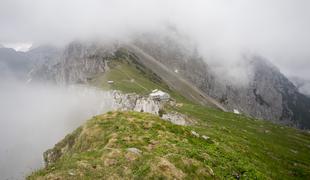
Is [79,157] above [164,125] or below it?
below

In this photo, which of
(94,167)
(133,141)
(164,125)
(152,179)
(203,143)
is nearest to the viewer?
(152,179)

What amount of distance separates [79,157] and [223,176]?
14.4 meters

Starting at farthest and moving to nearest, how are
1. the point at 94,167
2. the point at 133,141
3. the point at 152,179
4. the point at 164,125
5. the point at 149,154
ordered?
the point at 164,125
the point at 133,141
the point at 149,154
the point at 94,167
the point at 152,179

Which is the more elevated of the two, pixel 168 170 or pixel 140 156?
pixel 140 156

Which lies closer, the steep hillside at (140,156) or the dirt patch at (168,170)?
the dirt patch at (168,170)

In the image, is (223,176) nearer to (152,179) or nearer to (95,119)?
(152,179)

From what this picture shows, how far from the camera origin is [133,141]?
123 feet

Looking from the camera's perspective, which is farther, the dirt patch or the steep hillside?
the steep hillside

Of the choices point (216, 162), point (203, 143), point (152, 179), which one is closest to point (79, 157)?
point (152, 179)

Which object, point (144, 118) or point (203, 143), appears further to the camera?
point (144, 118)

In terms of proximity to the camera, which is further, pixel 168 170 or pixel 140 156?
pixel 140 156

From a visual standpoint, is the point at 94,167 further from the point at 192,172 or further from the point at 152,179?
the point at 192,172

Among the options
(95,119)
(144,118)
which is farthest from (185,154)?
(95,119)

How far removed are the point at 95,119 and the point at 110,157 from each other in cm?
1807
